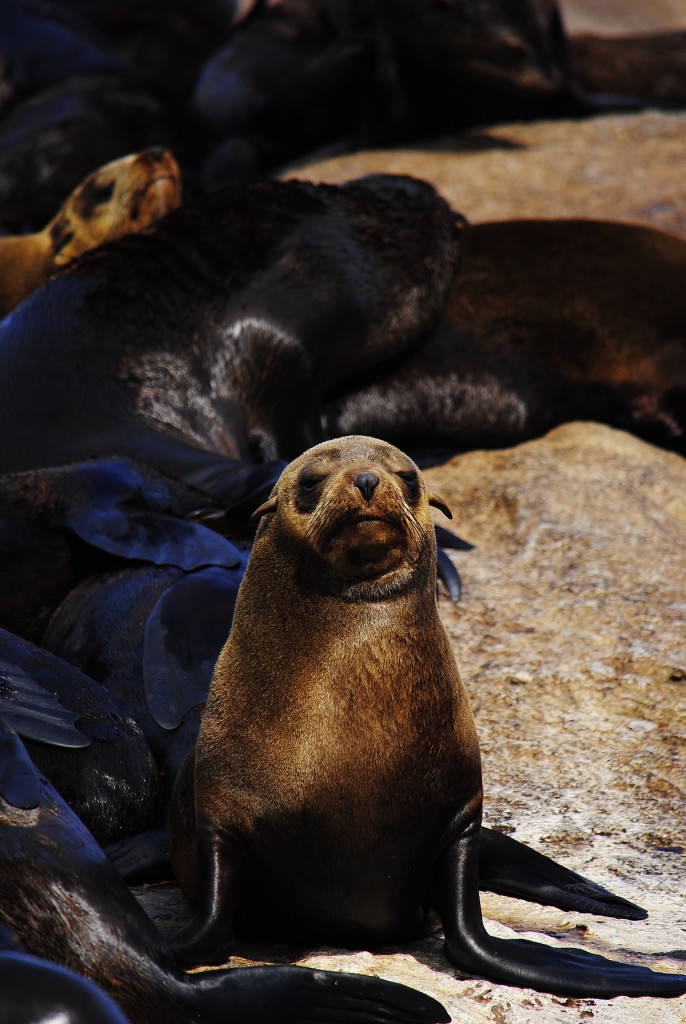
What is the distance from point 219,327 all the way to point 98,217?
139 cm

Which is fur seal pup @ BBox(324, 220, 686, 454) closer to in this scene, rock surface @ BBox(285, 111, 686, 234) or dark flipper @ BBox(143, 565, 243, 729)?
rock surface @ BBox(285, 111, 686, 234)

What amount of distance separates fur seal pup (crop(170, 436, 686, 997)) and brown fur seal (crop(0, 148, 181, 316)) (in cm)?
438

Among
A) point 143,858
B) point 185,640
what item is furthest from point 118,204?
point 143,858

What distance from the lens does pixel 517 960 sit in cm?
294

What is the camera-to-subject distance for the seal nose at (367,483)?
10.1ft

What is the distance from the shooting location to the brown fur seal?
7309 mm

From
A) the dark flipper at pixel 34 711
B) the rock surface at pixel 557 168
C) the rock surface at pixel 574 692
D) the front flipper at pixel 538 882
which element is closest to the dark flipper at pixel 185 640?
the dark flipper at pixel 34 711

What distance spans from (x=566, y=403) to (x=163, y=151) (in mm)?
2447

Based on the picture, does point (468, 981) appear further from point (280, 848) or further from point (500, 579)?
point (500, 579)

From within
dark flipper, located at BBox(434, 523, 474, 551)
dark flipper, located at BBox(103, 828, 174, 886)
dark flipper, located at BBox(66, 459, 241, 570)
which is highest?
dark flipper, located at BBox(66, 459, 241, 570)

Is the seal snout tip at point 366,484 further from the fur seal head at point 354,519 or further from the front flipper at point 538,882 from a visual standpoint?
the front flipper at point 538,882

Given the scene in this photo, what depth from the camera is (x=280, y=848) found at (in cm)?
309

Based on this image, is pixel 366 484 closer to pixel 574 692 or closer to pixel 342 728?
pixel 342 728

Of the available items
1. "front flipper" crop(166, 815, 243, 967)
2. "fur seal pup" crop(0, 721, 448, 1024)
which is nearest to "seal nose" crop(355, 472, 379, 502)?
"front flipper" crop(166, 815, 243, 967)
